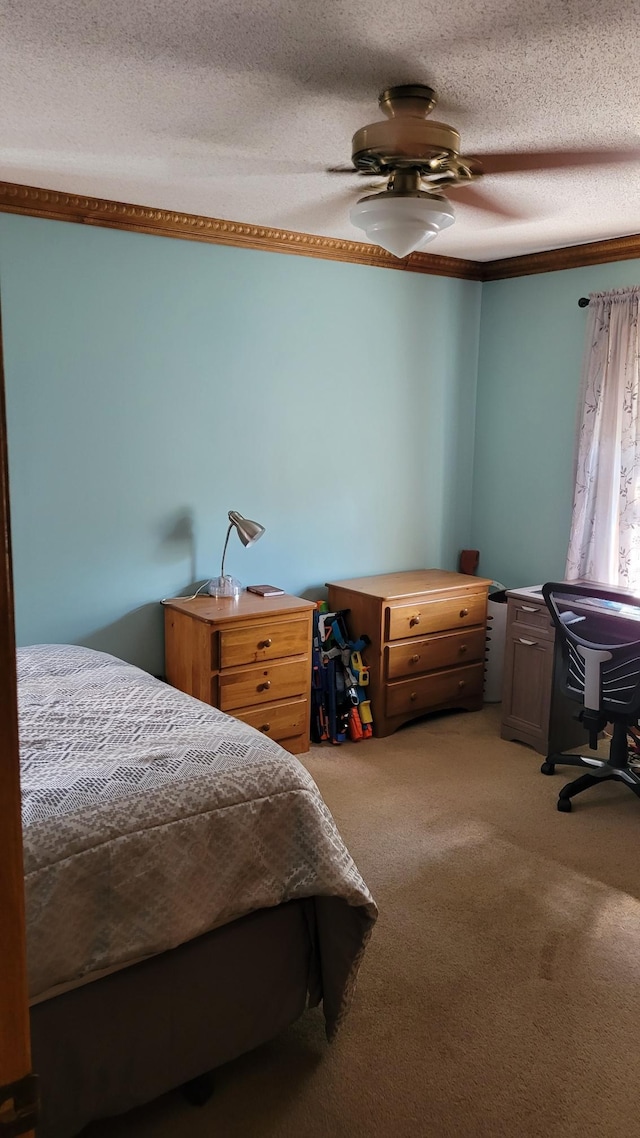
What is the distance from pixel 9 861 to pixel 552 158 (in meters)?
2.65

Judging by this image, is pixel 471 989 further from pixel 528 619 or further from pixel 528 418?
pixel 528 418

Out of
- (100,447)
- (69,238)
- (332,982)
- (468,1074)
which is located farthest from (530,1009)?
(69,238)

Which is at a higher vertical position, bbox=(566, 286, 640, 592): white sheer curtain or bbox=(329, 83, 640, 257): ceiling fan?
bbox=(329, 83, 640, 257): ceiling fan

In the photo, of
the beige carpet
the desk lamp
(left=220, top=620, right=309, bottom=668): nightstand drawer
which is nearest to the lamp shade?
the desk lamp

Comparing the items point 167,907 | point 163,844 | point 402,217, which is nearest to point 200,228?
point 402,217

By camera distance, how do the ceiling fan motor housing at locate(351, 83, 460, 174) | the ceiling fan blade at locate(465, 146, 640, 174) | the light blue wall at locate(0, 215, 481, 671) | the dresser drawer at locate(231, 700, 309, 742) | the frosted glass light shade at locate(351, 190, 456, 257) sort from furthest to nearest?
the dresser drawer at locate(231, 700, 309, 742), the light blue wall at locate(0, 215, 481, 671), the ceiling fan blade at locate(465, 146, 640, 174), the frosted glass light shade at locate(351, 190, 456, 257), the ceiling fan motor housing at locate(351, 83, 460, 174)

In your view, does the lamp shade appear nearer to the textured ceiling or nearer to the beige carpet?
the beige carpet

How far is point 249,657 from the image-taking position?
11.5 ft

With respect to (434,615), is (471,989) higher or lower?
lower

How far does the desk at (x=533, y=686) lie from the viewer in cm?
376

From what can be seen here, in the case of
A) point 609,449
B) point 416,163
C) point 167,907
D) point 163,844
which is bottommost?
point 167,907

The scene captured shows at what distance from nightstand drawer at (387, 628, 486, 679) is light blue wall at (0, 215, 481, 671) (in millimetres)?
569

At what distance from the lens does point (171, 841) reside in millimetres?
1753

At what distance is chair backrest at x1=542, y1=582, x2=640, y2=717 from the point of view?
A: 314cm
